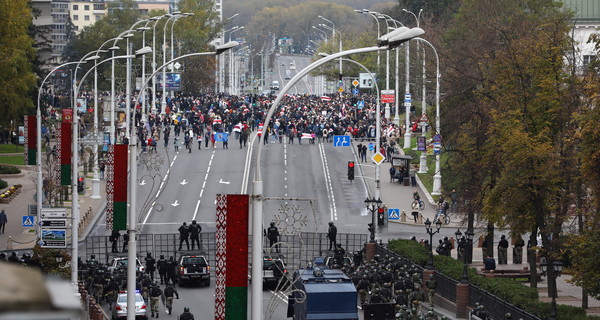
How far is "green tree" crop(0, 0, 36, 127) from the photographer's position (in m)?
74.2

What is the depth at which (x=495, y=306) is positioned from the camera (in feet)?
106

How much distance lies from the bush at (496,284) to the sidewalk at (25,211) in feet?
54.7

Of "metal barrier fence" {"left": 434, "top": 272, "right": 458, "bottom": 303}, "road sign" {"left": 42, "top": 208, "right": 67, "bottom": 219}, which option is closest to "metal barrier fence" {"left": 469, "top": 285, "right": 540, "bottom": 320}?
"metal barrier fence" {"left": 434, "top": 272, "right": 458, "bottom": 303}

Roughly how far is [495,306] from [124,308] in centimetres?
1144

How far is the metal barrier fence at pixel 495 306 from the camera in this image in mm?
29234

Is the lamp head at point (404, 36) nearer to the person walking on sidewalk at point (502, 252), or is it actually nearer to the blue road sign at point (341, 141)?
the person walking on sidewalk at point (502, 252)

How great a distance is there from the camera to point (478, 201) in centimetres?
4234

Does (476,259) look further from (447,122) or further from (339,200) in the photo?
(339,200)

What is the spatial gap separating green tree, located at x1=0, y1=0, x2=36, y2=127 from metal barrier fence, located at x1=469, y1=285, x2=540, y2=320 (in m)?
47.3

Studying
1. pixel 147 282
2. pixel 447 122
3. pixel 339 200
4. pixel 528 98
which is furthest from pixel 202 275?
pixel 339 200

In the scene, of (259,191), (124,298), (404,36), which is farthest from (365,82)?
(404,36)

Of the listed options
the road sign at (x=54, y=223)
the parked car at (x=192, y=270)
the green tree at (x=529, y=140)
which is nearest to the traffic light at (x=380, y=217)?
the green tree at (x=529, y=140)

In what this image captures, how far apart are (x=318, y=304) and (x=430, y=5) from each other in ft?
337

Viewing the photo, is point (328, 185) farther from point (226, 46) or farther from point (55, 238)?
point (226, 46)
